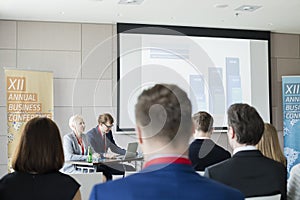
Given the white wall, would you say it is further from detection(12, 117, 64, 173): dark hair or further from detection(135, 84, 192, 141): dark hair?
detection(135, 84, 192, 141): dark hair

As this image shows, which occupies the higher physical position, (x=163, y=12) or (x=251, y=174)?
(x=163, y=12)

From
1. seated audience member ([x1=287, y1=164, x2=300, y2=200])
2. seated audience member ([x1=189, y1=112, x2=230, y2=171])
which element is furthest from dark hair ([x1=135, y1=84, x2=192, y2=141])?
seated audience member ([x1=189, y1=112, x2=230, y2=171])

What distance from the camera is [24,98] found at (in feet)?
20.4

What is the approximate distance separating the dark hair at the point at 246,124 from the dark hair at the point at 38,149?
2.94 feet

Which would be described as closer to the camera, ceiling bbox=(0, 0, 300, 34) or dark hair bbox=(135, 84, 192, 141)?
dark hair bbox=(135, 84, 192, 141)

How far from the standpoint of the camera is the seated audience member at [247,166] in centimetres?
215

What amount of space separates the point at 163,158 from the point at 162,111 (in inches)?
4.8

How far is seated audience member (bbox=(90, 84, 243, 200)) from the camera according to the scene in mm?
1111

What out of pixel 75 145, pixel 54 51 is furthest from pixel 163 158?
pixel 54 51

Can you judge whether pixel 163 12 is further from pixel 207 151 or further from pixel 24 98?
pixel 207 151

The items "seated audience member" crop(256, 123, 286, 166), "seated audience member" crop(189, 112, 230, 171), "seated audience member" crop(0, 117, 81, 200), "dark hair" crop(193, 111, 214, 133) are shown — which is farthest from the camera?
"dark hair" crop(193, 111, 214, 133)

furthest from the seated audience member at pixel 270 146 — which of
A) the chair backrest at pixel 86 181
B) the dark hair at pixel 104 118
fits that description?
the chair backrest at pixel 86 181

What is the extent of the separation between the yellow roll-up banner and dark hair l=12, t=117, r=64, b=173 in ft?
13.6

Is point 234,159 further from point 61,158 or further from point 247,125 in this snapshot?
point 61,158
